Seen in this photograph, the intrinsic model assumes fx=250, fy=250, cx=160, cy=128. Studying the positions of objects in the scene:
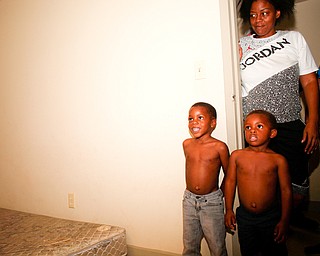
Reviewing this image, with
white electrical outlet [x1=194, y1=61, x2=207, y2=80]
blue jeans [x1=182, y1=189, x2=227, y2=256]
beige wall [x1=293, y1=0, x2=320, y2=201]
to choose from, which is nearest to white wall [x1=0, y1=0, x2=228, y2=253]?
white electrical outlet [x1=194, y1=61, x2=207, y2=80]

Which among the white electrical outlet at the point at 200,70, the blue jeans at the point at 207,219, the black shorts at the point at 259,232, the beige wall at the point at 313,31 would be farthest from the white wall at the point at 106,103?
the beige wall at the point at 313,31

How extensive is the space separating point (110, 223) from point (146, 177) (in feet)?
1.70

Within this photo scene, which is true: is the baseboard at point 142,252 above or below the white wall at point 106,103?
below

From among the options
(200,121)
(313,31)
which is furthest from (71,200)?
(313,31)

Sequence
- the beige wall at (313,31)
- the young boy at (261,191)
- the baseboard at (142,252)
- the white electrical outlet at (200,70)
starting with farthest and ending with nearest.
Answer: the beige wall at (313,31) < the baseboard at (142,252) < the white electrical outlet at (200,70) < the young boy at (261,191)

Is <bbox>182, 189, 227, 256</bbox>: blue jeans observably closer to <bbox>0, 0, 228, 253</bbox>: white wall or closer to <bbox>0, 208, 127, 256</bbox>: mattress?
<bbox>0, 0, 228, 253</bbox>: white wall

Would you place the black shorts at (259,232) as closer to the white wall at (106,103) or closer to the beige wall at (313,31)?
the white wall at (106,103)

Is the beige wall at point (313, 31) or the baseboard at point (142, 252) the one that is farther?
the beige wall at point (313, 31)

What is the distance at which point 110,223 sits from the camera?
1947 millimetres

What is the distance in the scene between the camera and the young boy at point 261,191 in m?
1.25

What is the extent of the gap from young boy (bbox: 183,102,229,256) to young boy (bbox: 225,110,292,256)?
0.10m

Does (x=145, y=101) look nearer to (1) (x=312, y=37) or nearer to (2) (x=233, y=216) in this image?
(2) (x=233, y=216)

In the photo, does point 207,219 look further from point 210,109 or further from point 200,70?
point 200,70

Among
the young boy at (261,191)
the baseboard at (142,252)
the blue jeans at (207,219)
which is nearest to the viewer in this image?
the young boy at (261,191)
